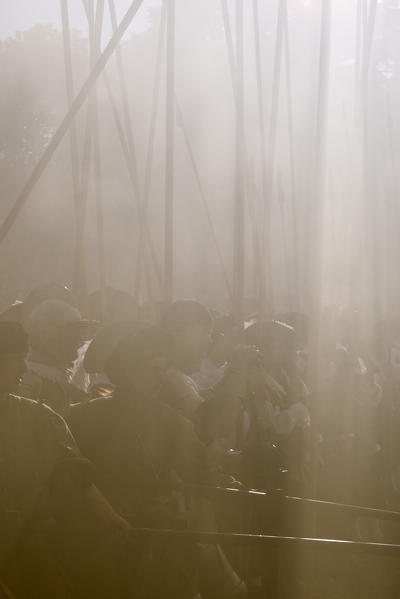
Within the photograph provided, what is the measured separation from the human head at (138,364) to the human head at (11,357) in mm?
579

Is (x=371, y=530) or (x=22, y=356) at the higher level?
(x=22, y=356)

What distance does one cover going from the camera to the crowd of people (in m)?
2.60

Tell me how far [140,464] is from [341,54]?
15.7m

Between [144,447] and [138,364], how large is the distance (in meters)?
0.30

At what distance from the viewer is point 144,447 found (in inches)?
131

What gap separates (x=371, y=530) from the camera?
4629 millimetres

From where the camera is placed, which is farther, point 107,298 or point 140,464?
point 107,298

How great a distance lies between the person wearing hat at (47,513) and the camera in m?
2.56

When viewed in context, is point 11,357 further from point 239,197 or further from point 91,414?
point 239,197

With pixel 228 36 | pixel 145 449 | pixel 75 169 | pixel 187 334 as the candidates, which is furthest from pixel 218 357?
pixel 228 36

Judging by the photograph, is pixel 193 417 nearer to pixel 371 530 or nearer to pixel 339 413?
pixel 371 530

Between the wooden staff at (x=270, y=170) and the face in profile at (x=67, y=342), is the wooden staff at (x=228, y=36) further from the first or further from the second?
the face in profile at (x=67, y=342)

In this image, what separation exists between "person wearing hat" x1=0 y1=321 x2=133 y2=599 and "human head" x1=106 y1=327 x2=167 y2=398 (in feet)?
2.06

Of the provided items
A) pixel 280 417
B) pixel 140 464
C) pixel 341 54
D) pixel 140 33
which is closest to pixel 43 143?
pixel 140 33
